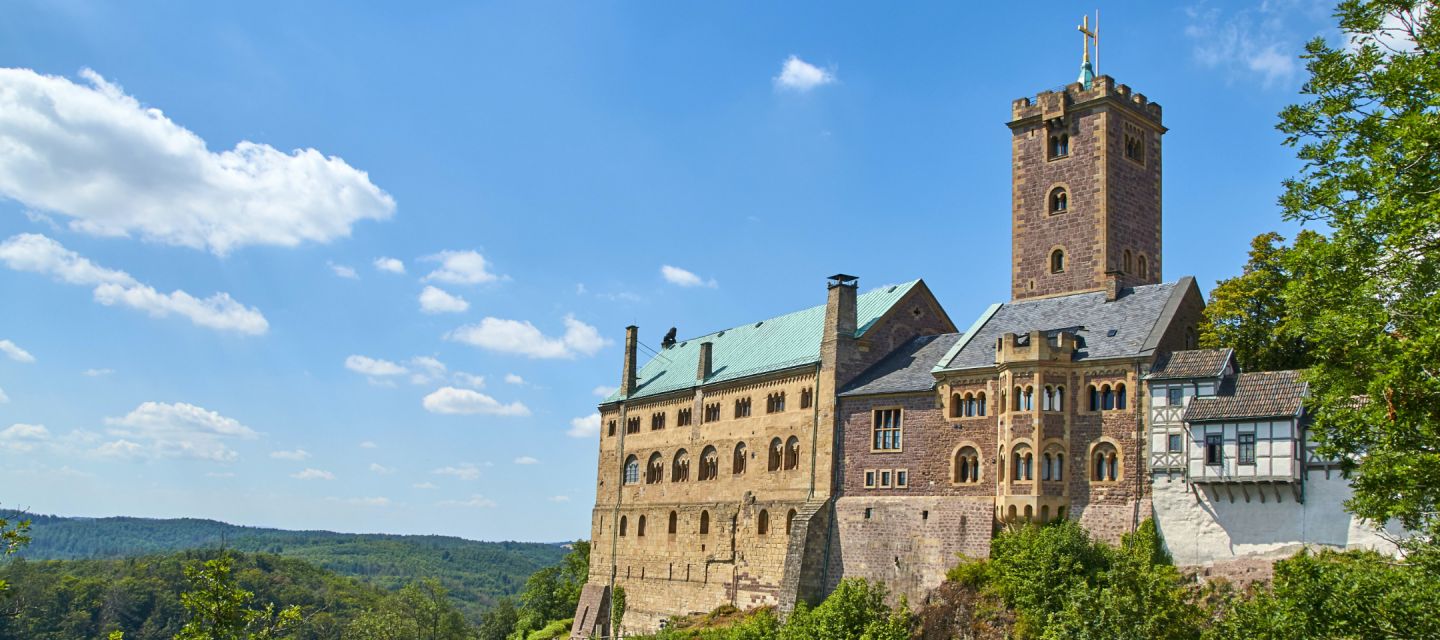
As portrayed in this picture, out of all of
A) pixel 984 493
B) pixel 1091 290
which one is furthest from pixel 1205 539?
pixel 1091 290

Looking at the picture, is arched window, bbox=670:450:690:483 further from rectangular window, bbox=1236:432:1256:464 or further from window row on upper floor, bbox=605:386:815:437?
rectangular window, bbox=1236:432:1256:464

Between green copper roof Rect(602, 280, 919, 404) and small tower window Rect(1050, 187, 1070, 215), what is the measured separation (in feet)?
25.7

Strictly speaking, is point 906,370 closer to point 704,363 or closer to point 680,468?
point 704,363

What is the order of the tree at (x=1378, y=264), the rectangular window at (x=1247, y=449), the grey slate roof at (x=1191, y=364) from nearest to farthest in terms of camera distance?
1. the tree at (x=1378, y=264)
2. the rectangular window at (x=1247, y=449)
3. the grey slate roof at (x=1191, y=364)

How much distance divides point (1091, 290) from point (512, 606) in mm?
77270

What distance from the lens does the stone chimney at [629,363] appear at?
77750 mm

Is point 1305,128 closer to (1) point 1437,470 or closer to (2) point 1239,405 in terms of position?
(1) point 1437,470

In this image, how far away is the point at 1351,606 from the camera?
28375 mm

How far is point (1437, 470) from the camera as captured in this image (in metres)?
24.5

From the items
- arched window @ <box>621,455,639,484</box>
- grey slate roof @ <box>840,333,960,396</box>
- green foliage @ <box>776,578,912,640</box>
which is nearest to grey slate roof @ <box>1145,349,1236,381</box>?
grey slate roof @ <box>840,333,960,396</box>

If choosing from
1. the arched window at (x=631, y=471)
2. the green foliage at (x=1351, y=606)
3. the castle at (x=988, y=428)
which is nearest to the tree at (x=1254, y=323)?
the castle at (x=988, y=428)

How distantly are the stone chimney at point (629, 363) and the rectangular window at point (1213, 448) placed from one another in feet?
126

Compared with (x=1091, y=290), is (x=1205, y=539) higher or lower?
lower

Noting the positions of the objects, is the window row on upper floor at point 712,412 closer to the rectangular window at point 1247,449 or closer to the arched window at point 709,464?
the arched window at point 709,464
